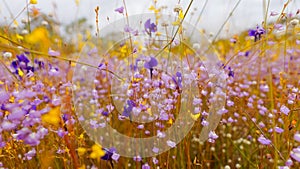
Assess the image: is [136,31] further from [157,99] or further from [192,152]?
[192,152]

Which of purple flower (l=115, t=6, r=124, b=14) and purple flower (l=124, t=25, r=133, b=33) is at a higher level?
purple flower (l=115, t=6, r=124, b=14)

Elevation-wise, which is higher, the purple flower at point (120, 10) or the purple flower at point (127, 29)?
the purple flower at point (120, 10)

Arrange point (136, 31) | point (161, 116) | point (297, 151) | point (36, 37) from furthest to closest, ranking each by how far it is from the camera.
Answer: point (136, 31) < point (161, 116) < point (297, 151) < point (36, 37)

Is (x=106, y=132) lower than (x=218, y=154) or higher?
higher

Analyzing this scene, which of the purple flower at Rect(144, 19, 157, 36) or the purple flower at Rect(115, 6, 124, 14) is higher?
the purple flower at Rect(115, 6, 124, 14)

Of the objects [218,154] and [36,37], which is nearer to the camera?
[36,37]

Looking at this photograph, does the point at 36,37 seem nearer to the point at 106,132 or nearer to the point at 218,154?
the point at 106,132

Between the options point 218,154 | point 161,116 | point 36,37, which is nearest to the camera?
point 36,37

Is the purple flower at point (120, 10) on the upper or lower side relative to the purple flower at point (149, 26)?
upper

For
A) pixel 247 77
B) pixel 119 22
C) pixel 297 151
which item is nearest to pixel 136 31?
pixel 119 22

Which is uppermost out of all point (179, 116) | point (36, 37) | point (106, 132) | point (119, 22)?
point (119, 22)
